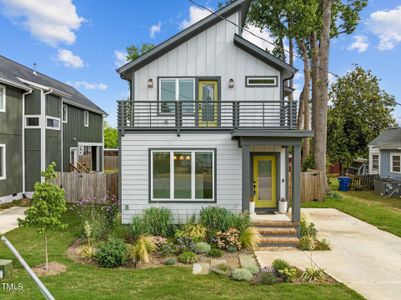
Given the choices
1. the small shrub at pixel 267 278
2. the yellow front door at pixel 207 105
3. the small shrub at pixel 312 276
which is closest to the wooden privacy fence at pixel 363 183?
the yellow front door at pixel 207 105

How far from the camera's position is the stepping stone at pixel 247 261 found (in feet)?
26.3

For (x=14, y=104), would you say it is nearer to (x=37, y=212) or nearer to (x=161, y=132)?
(x=161, y=132)

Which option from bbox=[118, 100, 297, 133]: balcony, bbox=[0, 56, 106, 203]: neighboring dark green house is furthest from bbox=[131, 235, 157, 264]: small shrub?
bbox=[0, 56, 106, 203]: neighboring dark green house

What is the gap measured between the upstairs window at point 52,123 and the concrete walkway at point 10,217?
4.90 m

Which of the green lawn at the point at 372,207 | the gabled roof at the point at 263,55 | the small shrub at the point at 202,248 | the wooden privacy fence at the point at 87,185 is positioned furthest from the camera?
the wooden privacy fence at the point at 87,185

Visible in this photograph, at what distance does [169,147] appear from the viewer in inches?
437

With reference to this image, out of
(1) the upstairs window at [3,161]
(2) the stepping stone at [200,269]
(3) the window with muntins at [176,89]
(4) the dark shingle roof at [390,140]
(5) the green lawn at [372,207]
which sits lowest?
(2) the stepping stone at [200,269]

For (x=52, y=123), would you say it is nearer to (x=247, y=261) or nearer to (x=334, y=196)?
(x=247, y=261)

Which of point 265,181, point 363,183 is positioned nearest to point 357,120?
point 363,183

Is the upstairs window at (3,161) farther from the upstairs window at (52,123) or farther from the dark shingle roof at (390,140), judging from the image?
the dark shingle roof at (390,140)

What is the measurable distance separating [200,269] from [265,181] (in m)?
5.42

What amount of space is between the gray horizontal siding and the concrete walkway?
14.2ft

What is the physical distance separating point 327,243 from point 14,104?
16.1m

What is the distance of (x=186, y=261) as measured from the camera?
8.20 meters
